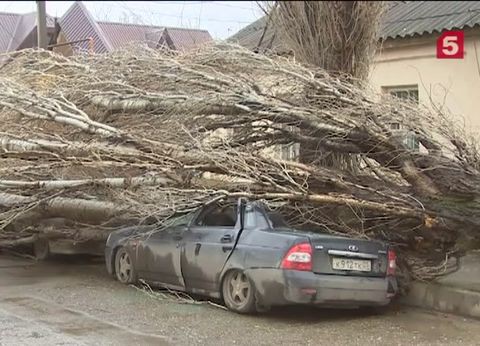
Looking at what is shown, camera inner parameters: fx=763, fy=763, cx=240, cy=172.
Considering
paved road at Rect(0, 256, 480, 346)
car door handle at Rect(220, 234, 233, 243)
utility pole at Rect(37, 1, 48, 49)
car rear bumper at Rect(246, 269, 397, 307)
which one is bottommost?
paved road at Rect(0, 256, 480, 346)

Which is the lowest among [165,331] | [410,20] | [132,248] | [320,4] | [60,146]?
[165,331]

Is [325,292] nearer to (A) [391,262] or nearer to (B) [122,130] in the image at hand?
(A) [391,262]

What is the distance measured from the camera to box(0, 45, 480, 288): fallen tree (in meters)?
8.81

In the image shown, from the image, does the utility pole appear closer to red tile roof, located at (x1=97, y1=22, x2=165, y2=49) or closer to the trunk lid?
red tile roof, located at (x1=97, y1=22, x2=165, y2=49)

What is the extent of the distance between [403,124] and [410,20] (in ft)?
19.6

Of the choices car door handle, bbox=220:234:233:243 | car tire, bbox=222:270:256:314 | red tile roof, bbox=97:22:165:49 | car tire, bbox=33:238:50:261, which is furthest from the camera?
car tire, bbox=33:238:50:261

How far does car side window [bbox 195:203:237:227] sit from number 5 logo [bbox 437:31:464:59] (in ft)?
20.2

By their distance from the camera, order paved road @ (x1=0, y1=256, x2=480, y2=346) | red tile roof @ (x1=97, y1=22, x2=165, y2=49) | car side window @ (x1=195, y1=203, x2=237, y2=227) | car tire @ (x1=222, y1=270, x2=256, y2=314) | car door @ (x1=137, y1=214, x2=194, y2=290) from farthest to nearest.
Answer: red tile roof @ (x1=97, y1=22, x2=165, y2=49) → car door @ (x1=137, y1=214, x2=194, y2=290) → car side window @ (x1=195, y1=203, x2=237, y2=227) → car tire @ (x1=222, y1=270, x2=256, y2=314) → paved road @ (x1=0, y1=256, x2=480, y2=346)

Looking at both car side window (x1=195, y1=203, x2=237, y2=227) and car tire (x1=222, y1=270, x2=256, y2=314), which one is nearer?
car tire (x1=222, y1=270, x2=256, y2=314)

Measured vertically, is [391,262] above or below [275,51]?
below

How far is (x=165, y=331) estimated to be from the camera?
777cm

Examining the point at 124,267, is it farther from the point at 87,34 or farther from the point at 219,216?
the point at 87,34

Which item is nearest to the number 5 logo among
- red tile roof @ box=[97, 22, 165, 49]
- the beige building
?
the beige building

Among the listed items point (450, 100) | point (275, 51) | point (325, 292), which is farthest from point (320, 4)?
point (450, 100)
